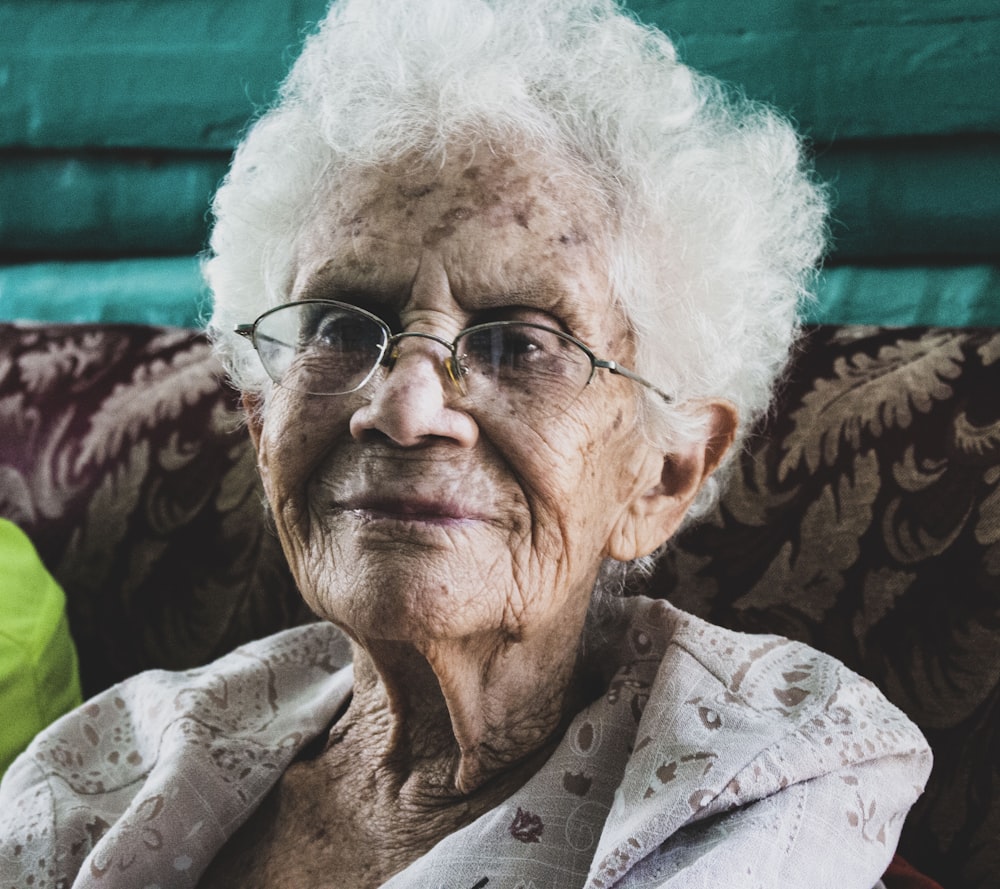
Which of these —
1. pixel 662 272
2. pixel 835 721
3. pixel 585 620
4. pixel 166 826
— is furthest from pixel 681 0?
pixel 166 826

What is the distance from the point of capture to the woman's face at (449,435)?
1.20m

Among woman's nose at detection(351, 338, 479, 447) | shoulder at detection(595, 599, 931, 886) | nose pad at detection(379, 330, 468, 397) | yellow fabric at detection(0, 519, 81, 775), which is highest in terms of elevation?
nose pad at detection(379, 330, 468, 397)

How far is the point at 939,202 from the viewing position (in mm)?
1912

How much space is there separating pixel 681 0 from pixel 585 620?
43.8 inches

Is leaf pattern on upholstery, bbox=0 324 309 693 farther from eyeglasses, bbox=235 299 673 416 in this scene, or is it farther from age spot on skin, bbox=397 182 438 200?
age spot on skin, bbox=397 182 438 200

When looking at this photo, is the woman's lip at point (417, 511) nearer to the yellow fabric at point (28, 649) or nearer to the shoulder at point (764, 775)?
the shoulder at point (764, 775)

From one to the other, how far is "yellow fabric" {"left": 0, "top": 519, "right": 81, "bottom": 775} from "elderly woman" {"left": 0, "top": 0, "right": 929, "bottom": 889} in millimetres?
180

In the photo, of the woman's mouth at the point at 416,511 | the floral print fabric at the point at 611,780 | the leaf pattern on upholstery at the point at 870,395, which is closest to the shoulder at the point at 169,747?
the floral print fabric at the point at 611,780

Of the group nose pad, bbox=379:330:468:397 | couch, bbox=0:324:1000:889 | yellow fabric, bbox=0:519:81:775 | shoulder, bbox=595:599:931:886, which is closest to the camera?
shoulder, bbox=595:599:931:886

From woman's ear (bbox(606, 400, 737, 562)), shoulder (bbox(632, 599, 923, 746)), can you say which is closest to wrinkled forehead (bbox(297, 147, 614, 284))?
woman's ear (bbox(606, 400, 737, 562))

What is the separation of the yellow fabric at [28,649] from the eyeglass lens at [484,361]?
28.5 inches

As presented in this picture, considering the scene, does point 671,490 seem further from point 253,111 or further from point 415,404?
point 253,111

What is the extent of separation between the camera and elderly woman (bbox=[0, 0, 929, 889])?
1.19 meters

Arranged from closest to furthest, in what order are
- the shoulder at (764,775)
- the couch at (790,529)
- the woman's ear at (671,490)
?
1. the shoulder at (764,775)
2. the woman's ear at (671,490)
3. the couch at (790,529)
